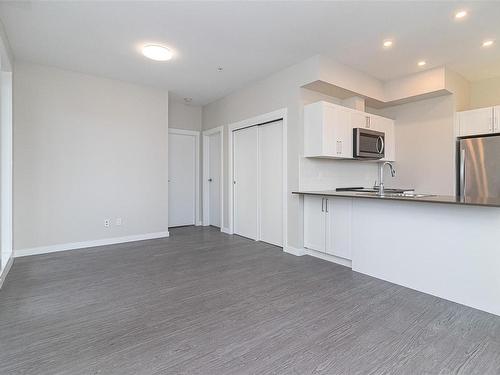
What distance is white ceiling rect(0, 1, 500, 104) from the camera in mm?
2605

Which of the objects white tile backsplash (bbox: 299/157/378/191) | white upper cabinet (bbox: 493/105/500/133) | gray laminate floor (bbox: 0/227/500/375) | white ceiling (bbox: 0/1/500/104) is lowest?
gray laminate floor (bbox: 0/227/500/375)

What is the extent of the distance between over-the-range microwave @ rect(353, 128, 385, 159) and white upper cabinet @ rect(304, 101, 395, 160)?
0.24 ft

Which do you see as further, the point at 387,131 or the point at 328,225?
the point at 387,131

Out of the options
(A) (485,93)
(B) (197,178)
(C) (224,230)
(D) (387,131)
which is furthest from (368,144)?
(B) (197,178)

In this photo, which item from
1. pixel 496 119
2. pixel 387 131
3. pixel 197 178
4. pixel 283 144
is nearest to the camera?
pixel 496 119

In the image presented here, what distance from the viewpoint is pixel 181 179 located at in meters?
5.97

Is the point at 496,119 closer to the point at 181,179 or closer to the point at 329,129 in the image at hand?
the point at 329,129

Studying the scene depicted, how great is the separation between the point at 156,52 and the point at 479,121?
15.1 feet

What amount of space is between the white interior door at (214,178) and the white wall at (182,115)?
1.62 ft

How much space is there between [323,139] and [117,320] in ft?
9.91

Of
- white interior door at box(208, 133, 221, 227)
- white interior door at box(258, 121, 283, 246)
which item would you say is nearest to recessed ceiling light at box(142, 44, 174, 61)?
white interior door at box(258, 121, 283, 246)

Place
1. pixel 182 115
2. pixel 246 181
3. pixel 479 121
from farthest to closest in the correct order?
1. pixel 182 115
2. pixel 246 181
3. pixel 479 121

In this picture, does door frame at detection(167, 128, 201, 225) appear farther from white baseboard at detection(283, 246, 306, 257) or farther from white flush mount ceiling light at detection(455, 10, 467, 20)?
white flush mount ceiling light at detection(455, 10, 467, 20)

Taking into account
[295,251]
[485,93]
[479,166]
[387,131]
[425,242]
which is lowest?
[295,251]
